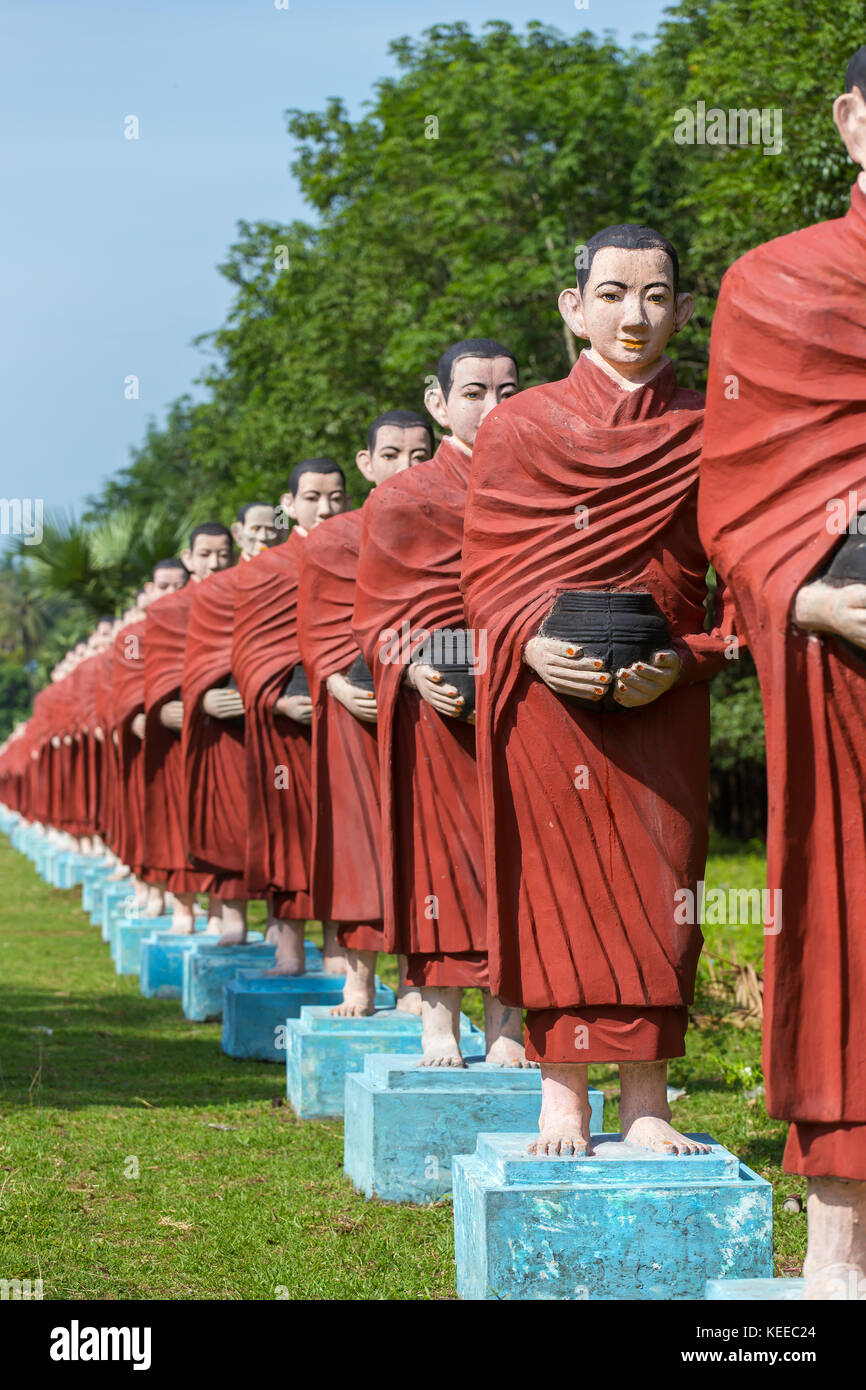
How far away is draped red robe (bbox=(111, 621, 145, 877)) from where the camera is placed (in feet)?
43.9

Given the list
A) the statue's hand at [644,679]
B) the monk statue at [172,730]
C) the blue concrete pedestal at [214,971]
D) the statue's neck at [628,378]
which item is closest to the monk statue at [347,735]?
the statue's neck at [628,378]

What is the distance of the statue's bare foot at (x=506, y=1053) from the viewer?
20.4 feet

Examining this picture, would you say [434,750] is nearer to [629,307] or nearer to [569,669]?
[569,669]

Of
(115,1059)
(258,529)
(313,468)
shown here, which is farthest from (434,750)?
(258,529)

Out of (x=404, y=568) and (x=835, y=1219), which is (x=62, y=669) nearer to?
(x=404, y=568)

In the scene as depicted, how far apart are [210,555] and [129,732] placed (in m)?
2.54

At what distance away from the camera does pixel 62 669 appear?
2617cm

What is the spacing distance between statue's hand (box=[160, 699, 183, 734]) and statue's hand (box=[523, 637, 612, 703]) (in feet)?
24.0

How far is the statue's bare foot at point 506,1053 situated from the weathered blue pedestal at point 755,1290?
96.3 inches

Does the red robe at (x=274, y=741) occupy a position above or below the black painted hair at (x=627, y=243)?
below

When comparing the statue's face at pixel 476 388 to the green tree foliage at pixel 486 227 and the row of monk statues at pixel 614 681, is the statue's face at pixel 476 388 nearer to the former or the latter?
the row of monk statues at pixel 614 681

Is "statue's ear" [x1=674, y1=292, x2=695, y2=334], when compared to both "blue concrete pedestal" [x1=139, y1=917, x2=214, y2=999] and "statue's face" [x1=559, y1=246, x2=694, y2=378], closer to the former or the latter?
"statue's face" [x1=559, y1=246, x2=694, y2=378]

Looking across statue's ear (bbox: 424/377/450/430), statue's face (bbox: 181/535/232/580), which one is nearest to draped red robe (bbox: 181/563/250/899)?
statue's face (bbox: 181/535/232/580)

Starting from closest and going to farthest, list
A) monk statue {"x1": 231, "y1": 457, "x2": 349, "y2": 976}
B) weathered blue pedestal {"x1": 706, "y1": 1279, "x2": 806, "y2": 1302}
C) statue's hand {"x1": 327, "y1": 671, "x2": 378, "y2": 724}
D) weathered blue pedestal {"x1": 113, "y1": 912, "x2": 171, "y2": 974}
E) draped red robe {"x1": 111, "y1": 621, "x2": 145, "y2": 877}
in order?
weathered blue pedestal {"x1": 706, "y1": 1279, "x2": 806, "y2": 1302} < statue's hand {"x1": 327, "y1": 671, "x2": 378, "y2": 724} < monk statue {"x1": 231, "y1": 457, "x2": 349, "y2": 976} < weathered blue pedestal {"x1": 113, "y1": 912, "x2": 171, "y2": 974} < draped red robe {"x1": 111, "y1": 621, "x2": 145, "y2": 877}
